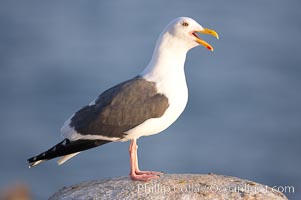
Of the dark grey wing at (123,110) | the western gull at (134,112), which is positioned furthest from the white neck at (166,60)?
the dark grey wing at (123,110)

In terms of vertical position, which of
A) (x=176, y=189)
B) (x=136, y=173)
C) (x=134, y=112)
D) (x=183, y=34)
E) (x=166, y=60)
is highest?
(x=183, y=34)

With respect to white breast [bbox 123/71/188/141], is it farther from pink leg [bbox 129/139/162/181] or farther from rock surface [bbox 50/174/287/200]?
rock surface [bbox 50/174/287/200]

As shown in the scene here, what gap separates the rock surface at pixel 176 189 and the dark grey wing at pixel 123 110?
73 cm

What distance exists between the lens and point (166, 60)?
30.5ft

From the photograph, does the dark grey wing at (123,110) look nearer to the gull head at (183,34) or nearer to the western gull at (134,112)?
the western gull at (134,112)

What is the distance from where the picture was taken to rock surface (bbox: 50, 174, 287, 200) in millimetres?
8242

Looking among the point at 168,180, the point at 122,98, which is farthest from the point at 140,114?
the point at 168,180

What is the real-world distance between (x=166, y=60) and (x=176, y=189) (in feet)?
6.50

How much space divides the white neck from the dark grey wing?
0.78 feet

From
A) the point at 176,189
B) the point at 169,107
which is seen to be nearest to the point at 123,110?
the point at 169,107

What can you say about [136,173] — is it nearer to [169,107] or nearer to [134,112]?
[134,112]

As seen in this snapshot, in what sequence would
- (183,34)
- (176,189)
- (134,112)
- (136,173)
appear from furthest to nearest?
1. (183,34)
2. (136,173)
3. (134,112)
4. (176,189)

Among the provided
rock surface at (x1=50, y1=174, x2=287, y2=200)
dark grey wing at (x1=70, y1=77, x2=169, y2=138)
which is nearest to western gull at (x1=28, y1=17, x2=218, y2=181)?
dark grey wing at (x1=70, y1=77, x2=169, y2=138)

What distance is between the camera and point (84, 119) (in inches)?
356
